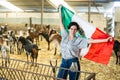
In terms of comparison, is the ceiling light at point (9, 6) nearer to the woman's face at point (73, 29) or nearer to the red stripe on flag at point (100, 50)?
the red stripe on flag at point (100, 50)

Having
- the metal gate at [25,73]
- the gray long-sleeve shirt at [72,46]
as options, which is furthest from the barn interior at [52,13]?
the gray long-sleeve shirt at [72,46]

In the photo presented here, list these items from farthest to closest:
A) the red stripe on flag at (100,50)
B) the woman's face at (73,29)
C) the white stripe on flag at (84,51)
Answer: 1. the white stripe on flag at (84,51)
2. the red stripe on flag at (100,50)
3. the woman's face at (73,29)

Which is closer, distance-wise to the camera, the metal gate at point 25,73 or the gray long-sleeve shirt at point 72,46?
the metal gate at point 25,73


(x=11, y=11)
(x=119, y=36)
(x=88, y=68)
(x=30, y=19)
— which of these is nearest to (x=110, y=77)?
(x=88, y=68)

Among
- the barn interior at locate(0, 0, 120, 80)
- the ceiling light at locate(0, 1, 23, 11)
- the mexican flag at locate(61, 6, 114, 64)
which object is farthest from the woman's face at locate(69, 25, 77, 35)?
the ceiling light at locate(0, 1, 23, 11)

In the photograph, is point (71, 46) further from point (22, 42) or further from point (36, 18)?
point (36, 18)

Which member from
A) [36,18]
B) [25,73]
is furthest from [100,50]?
[36,18]

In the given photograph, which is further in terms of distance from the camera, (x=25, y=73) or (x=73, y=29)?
(x=73, y=29)

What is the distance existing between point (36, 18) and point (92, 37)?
11.4m

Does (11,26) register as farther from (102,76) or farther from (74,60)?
(74,60)

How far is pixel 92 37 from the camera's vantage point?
3.29 metres

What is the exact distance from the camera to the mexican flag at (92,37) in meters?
3.12

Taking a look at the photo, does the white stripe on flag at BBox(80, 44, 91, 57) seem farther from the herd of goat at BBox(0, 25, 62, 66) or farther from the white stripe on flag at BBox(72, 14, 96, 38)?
the herd of goat at BBox(0, 25, 62, 66)

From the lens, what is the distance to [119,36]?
1196 centimetres
